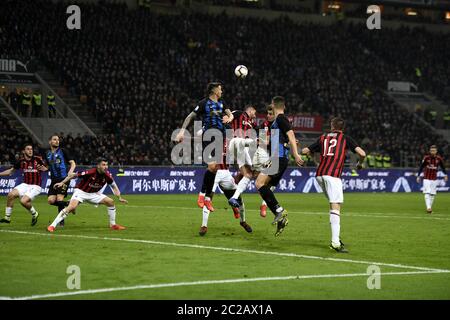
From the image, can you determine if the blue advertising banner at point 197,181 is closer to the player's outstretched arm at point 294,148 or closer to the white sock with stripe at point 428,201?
the white sock with stripe at point 428,201

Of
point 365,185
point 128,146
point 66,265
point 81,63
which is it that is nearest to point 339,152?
point 66,265

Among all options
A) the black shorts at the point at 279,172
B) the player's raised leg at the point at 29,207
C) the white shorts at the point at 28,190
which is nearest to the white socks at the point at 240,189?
the black shorts at the point at 279,172

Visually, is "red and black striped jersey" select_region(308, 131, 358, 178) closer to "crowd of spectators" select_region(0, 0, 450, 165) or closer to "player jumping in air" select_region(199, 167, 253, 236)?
"player jumping in air" select_region(199, 167, 253, 236)

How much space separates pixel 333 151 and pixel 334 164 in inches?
9.9

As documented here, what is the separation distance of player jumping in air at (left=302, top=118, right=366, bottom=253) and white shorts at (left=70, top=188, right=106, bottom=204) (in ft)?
18.6

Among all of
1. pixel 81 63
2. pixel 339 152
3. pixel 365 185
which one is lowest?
pixel 365 185

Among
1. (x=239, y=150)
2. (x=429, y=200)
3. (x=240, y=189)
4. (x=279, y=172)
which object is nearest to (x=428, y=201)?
(x=429, y=200)

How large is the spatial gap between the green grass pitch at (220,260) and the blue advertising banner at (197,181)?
1486 centimetres

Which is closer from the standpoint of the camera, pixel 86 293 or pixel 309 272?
pixel 86 293

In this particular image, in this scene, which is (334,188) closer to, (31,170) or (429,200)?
(31,170)

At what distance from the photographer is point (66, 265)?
1116 centimetres
